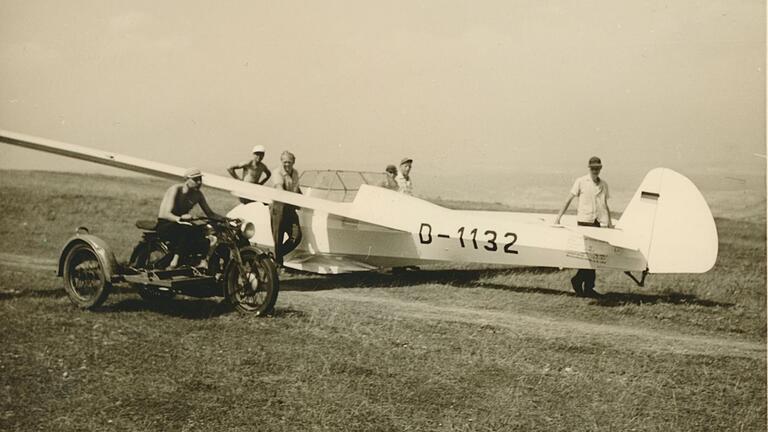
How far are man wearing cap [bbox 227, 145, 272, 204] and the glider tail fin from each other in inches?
93.0

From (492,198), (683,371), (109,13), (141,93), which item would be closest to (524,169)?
(492,198)

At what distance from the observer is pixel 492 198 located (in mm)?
4258

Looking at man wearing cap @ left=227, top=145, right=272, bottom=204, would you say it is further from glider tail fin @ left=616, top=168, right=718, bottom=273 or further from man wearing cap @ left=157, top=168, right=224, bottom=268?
glider tail fin @ left=616, top=168, right=718, bottom=273

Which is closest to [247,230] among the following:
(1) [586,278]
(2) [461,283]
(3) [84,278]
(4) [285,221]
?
(4) [285,221]

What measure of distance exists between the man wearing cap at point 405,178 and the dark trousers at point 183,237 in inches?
50.7

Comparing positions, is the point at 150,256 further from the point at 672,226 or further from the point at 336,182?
the point at 672,226

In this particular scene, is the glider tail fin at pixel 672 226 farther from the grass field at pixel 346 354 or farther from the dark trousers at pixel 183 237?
the dark trousers at pixel 183 237

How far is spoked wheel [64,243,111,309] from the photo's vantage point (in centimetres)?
356

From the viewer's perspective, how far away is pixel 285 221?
183 inches

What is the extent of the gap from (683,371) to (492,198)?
1572 millimetres

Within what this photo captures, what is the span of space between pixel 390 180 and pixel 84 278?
1.97 m

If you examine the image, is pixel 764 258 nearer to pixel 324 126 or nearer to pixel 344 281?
pixel 344 281

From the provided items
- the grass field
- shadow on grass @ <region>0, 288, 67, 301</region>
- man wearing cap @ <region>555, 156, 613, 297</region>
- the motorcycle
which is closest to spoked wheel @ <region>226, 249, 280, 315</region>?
the motorcycle

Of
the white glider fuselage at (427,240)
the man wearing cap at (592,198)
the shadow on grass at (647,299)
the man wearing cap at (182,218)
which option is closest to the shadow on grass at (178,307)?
the man wearing cap at (182,218)
